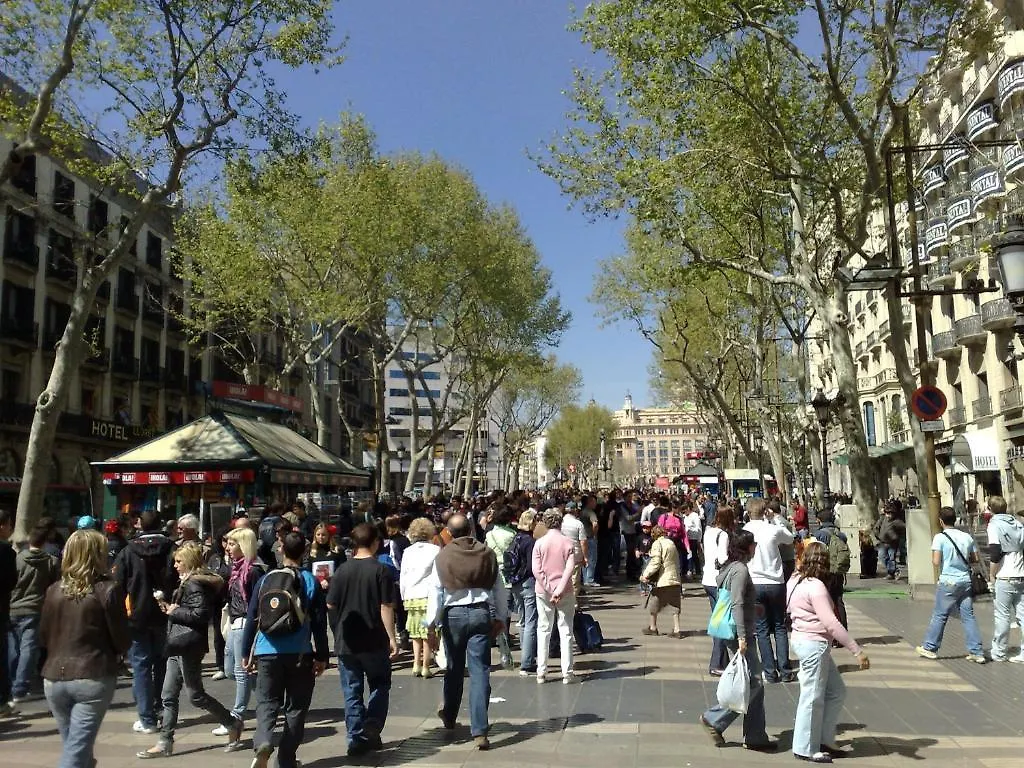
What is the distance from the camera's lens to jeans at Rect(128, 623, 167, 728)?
6469mm

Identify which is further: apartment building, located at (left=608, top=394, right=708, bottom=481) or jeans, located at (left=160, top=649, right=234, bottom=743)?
apartment building, located at (left=608, top=394, right=708, bottom=481)

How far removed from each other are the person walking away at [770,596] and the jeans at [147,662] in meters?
5.19

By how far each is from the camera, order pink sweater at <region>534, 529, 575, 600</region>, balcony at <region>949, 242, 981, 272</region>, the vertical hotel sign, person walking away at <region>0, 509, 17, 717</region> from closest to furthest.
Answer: person walking away at <region>0, 509, 17, 717</region>
pink sweater at <region>534, 529, 575, 600</region>
the vertical hotel sign
balcony at <region>949, 242, 981, 272</region>

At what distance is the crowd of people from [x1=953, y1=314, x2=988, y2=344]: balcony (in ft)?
81.3

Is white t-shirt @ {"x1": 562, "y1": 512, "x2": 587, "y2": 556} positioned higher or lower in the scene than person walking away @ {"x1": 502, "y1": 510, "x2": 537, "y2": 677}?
higher

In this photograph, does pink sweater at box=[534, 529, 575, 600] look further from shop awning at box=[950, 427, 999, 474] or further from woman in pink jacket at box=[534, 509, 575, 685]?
shop awning at box=[950, 427, 999, 474]

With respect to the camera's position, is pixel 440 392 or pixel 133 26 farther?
Answer: pixel 440 392

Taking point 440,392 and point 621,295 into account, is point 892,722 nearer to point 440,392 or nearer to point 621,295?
point 621,295

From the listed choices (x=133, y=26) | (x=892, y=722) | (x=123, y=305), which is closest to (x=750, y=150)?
(x=133, y=26)

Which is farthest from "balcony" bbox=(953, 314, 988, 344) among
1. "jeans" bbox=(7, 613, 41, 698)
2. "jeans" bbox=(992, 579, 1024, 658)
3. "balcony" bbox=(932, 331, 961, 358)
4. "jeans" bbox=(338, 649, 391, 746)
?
"jeans" bbox=(7, 613, 41, 698)

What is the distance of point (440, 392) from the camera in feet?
320

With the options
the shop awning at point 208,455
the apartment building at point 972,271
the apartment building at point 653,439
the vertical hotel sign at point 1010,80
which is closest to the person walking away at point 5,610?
the shop awning at point 208,455

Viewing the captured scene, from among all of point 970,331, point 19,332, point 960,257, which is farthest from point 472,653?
point 970,331

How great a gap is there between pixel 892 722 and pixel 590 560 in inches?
356
